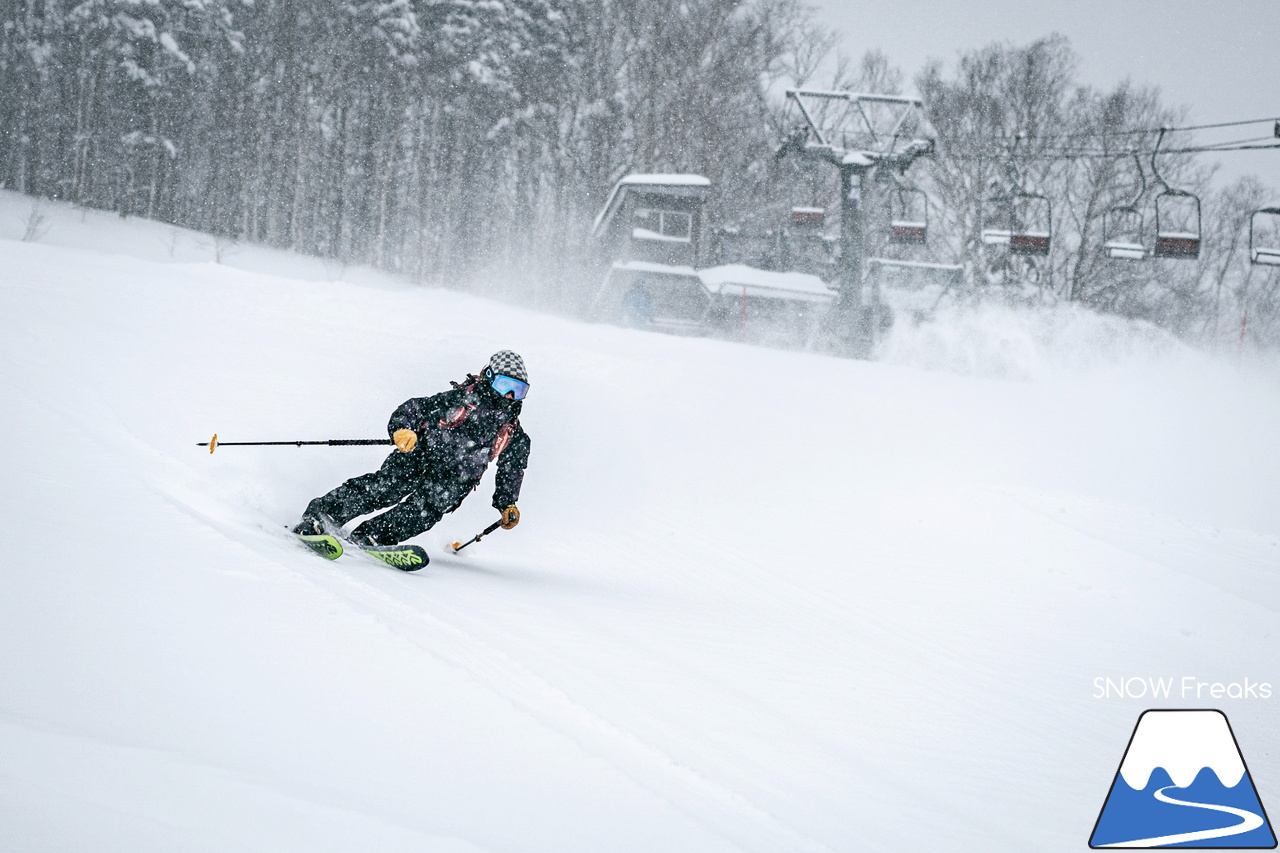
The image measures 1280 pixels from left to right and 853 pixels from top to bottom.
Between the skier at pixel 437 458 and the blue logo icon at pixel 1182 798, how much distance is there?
403 centimetres

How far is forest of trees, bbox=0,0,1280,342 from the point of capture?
31.6 metres

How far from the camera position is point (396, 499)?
6.14m

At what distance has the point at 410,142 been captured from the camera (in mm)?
39875

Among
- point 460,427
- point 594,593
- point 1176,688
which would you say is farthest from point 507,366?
point 1176,688

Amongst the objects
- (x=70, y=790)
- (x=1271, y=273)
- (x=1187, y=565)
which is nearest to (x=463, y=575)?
(x=70, y=790)

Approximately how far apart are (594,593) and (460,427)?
1.53 m

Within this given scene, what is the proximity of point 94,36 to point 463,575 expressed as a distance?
38793mm

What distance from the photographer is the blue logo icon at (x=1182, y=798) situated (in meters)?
3.29

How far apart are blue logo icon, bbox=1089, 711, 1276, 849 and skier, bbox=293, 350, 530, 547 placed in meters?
4.03

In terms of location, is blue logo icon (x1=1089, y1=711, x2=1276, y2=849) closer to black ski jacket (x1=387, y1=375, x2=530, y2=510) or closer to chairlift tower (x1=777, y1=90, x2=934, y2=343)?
black ski jacket (x1=387, y1=375, x2=530, y2=510)

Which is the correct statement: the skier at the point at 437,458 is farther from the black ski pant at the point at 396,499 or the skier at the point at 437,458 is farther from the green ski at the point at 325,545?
the green ski at the point at 325,545

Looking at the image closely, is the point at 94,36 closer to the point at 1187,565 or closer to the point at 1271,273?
the point at 1187,565

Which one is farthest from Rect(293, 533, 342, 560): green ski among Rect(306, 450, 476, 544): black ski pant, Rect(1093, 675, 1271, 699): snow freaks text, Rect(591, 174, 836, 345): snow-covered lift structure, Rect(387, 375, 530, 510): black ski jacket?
Rect(591, 174, 836, 345): snow-covered lift structure

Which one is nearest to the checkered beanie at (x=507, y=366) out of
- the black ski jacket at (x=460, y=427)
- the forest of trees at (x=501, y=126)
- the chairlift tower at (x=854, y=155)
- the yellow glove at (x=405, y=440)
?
the black ski jacket at (x=460, y=427)
